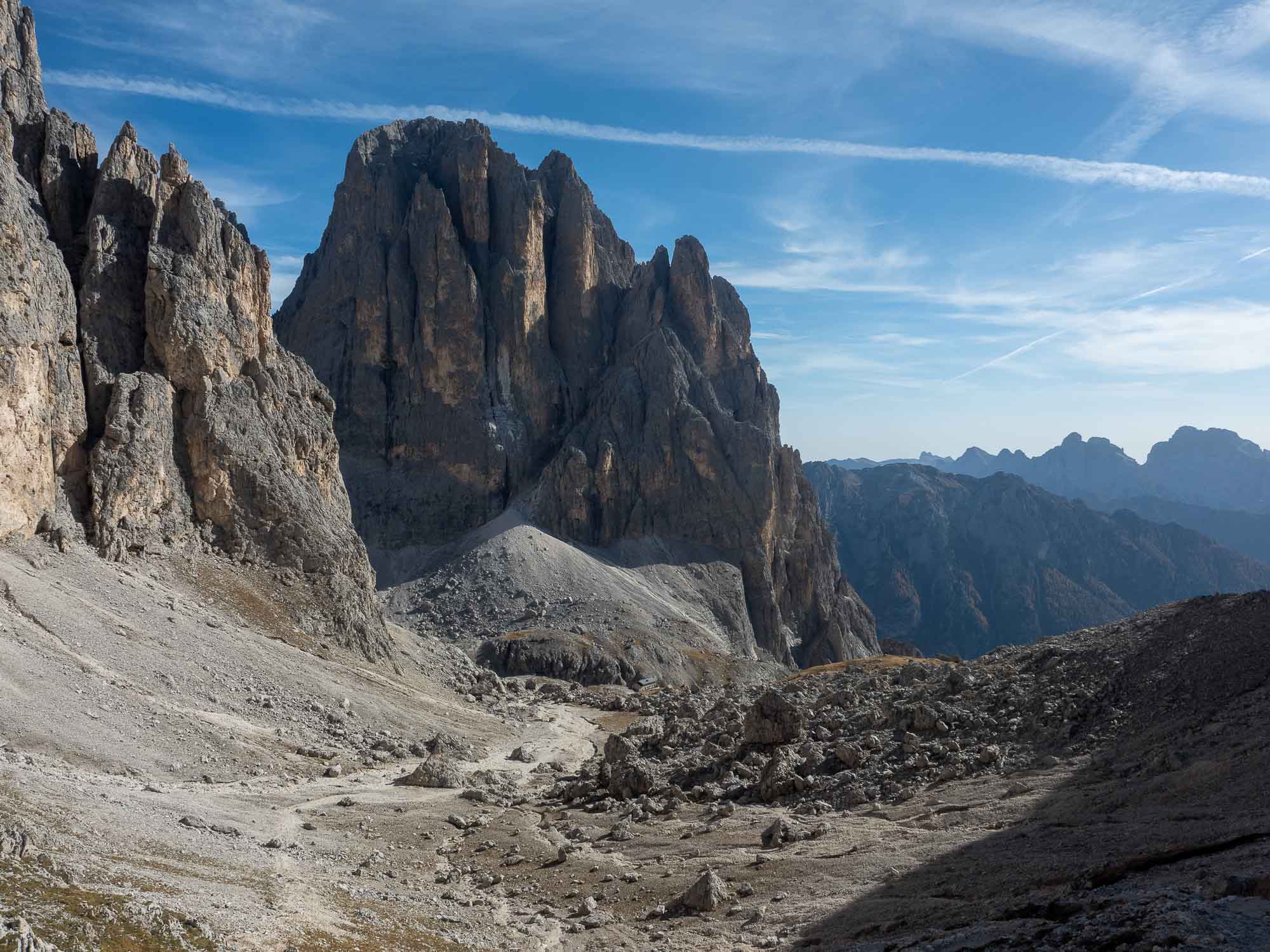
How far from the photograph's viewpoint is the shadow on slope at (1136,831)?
45.6 ft

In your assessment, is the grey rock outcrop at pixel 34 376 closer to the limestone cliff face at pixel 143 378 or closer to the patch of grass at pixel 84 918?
the limestone cliff face at pixel 143 378

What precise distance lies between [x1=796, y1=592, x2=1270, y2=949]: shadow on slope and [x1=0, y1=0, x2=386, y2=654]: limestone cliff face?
46.2 metres

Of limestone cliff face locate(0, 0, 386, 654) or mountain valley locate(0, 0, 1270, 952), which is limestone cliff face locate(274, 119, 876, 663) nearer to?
mountain valley locate(0, 0, 1270, 952)

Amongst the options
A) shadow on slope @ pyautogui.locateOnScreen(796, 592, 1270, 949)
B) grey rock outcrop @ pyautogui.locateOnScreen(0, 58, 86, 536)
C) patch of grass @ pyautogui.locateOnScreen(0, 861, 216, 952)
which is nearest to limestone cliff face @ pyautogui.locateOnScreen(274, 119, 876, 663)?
grey rock outcrop @ pyautogui.locateOnScreen(0, 58, 86, 536)

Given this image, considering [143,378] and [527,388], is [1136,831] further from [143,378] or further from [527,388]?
[527,388]

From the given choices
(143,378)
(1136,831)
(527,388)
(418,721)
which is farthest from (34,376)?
(527,388)

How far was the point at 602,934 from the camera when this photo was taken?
23.0 meters

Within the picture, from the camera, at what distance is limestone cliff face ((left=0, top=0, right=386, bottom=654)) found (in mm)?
53156

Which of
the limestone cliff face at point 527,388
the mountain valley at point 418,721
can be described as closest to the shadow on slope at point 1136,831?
the mountain valley at point 418,721

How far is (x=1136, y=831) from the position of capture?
883 inches

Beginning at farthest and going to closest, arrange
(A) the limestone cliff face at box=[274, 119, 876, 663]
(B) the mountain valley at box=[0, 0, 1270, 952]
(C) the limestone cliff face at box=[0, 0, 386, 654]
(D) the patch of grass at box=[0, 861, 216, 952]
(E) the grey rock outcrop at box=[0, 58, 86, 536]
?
(A) the limestone cliff face at box=[274, 119, 876, 663] → (C) the limestone cliff face at box=[0, 0, 386, 654] → (E) the grey rock outcrop at box=[0, 58, 86, 536] → (B) the mountain valley at box=[0, 0, 1270, 952] → (D) the patch of grass at box=[0, 861, 216, 952]

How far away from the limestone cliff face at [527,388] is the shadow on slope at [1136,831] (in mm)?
98538

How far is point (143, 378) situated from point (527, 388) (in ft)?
276

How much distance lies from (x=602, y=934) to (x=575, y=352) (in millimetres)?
130335
